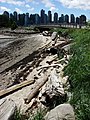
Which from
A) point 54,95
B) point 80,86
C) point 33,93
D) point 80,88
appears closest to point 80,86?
point 80,86

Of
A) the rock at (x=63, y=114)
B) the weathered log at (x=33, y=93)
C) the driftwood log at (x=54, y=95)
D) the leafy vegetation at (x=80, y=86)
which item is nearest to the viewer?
the rock at (x=63, y=114)

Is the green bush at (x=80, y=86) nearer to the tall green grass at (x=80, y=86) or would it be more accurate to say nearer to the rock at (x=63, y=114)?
the tall green grass at (x=80, y=86)

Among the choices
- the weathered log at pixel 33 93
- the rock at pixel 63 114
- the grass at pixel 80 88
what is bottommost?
the weathered log at pixel 33 93

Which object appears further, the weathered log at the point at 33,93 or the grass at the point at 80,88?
the weathered log at the point at 33,93

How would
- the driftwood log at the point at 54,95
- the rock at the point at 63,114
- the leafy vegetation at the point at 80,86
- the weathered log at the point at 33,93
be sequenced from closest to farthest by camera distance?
the rock at the point at 63,114 → the leafy vegetation at the point at 80,86 → the driftwood log at the point at 54,95 → the weathered log at the point at 33,93

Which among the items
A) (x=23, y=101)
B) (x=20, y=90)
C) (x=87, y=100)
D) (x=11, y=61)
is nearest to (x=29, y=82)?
(x=20, y=90)

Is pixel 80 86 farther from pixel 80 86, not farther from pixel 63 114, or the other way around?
pixel 63 114

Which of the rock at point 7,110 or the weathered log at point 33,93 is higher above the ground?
the rock at point 7,110

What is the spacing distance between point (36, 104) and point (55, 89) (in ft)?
3.51

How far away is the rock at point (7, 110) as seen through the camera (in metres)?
6.87

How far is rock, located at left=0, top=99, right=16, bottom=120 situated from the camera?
22.5 feet

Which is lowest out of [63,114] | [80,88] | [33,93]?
[33,93]

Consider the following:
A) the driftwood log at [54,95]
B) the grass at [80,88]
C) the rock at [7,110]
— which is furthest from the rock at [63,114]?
the driftwood log at [54,95]

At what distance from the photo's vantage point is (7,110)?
705 centimetres
